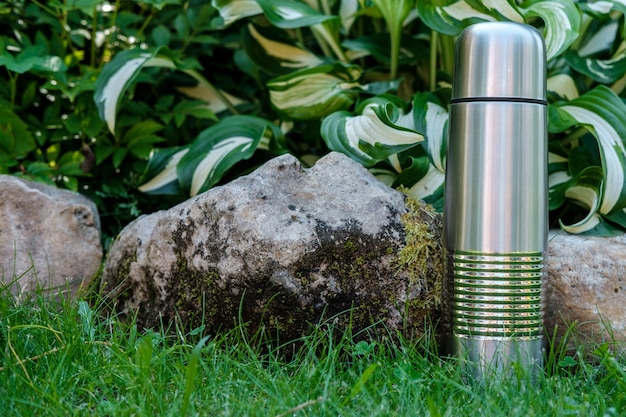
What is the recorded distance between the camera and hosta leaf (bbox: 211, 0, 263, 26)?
8.28 feet

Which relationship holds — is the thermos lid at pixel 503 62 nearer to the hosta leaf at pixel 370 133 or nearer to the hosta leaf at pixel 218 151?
the hosta leaf at pixel 370 133

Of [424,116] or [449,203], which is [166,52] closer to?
[424,116]

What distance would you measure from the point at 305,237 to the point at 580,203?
1.00 meters

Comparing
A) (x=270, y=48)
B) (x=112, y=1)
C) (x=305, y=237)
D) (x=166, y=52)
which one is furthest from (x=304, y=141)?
(x=305, y=237)

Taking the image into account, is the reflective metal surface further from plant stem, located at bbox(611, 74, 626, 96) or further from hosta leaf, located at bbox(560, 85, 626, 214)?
plant stem, located at bbox(611, 74, 626, 96)

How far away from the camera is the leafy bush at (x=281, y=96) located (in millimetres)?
2137

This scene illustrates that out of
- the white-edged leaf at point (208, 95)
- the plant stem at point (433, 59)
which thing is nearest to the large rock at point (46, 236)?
the white-edged leaf at point (208, 95)

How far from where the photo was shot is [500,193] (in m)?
1.61

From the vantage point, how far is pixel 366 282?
1.77 meters

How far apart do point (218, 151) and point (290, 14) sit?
1.67 ft

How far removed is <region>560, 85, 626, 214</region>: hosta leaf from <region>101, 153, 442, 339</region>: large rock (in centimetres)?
51

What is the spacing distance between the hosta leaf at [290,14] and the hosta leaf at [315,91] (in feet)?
0.50

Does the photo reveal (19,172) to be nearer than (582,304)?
No

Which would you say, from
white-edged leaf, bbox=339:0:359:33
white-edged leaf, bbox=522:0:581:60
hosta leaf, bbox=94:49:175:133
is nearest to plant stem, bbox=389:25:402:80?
white-edged leaf, bbox=339:0:359:33
